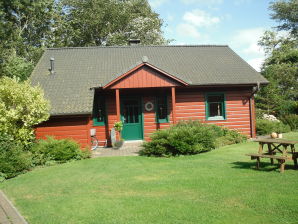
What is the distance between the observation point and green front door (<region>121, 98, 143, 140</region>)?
16422 mm

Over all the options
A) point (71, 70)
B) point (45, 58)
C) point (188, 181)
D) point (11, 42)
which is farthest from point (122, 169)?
point (11, 42)

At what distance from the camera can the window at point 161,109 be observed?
1655cm

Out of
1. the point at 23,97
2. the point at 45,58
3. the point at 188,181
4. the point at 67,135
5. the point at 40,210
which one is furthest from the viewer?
the point at 45,58

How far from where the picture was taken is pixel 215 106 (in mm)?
17125

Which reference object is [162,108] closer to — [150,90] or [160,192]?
[150,90]

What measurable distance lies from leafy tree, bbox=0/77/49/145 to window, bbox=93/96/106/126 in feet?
12.9

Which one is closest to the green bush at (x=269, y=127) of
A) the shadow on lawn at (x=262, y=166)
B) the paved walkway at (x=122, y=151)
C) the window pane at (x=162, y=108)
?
the window pane at (x=162, y=108)

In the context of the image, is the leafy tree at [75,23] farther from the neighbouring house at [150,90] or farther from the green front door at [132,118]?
the green front door at [132,118]

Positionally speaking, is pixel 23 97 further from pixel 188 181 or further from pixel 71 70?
pixel 188 181

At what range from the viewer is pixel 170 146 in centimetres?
1232

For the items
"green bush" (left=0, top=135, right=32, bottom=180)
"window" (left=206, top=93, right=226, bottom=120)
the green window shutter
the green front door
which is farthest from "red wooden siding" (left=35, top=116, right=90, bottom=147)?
"window" (left=206, top=93, right=226, bottom=120)

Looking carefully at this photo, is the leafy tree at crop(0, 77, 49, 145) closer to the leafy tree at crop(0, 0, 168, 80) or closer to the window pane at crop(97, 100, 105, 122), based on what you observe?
the window pane at crop(97, 100, 105, 122)

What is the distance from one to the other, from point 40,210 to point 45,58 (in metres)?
13.5

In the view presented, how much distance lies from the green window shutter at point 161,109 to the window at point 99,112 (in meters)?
2.80
